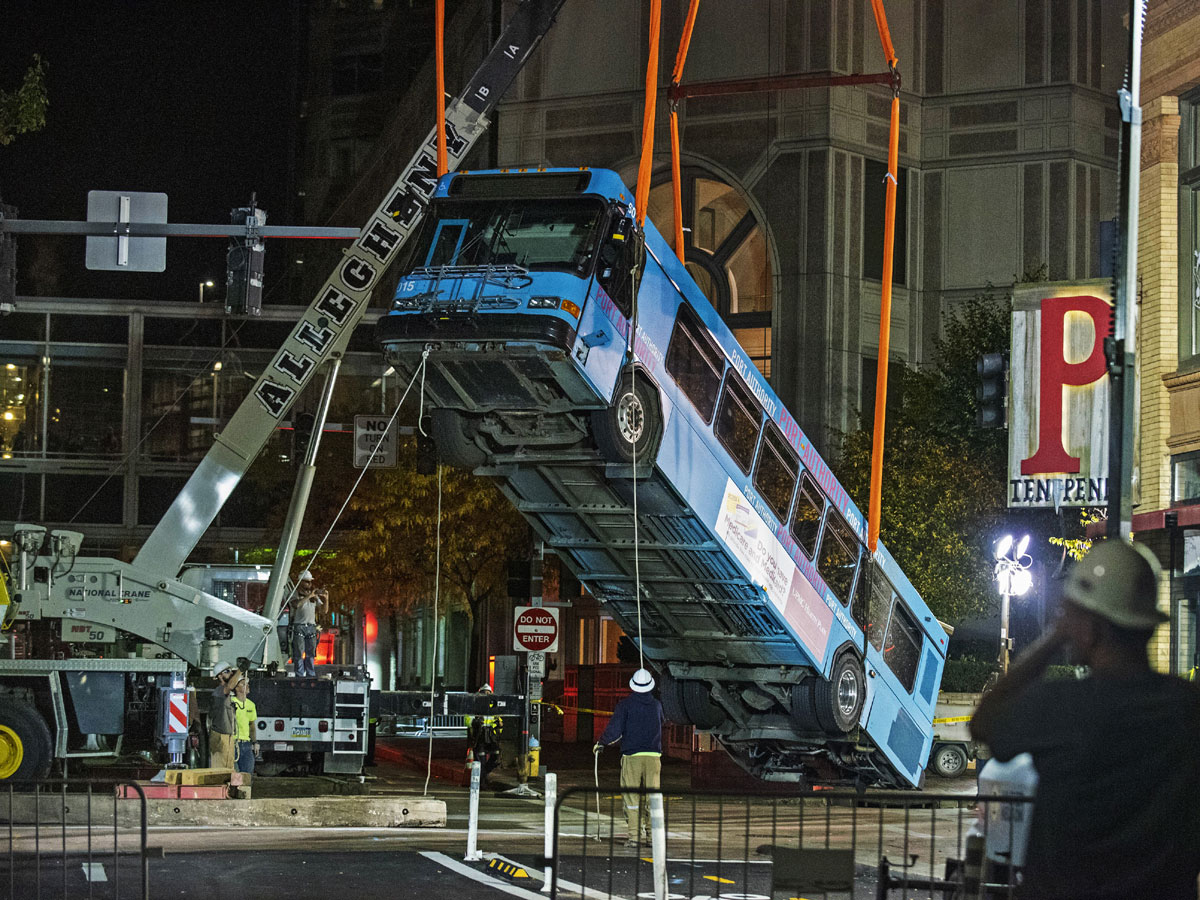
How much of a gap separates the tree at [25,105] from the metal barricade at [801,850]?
11015 mm

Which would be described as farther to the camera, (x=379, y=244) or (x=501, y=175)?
(x=379, y=244)

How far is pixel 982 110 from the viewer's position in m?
39.7

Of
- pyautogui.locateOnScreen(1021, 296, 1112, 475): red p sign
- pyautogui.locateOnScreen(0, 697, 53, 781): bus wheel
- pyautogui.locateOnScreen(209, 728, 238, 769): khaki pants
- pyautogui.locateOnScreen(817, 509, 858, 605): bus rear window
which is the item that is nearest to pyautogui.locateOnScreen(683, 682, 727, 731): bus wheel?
pyautogui.locateOnScreen(817, 509, 858, 605): bus rear window

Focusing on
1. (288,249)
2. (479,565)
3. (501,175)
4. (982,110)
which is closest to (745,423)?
(501,175)

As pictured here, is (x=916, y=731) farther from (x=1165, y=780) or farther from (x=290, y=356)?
(x=1165, y=780)

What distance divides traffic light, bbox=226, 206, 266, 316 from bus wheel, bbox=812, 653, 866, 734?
8.21 metres

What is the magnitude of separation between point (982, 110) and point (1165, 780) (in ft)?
123

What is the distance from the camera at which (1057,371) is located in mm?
16906

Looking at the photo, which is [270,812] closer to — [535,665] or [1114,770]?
[535,665]

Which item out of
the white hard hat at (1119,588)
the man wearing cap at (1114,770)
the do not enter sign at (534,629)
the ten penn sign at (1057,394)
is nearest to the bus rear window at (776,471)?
the ten penn sign at (1057,394)

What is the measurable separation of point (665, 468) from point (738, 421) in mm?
1407

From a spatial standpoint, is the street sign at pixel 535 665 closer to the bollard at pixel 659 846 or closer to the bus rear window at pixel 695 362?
the bus rear window at pixel 695 362

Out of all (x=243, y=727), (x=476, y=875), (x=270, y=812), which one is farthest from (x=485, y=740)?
(x=476, y=875)

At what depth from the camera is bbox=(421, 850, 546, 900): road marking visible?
11.9m
